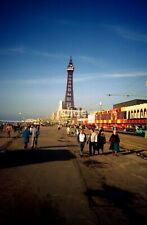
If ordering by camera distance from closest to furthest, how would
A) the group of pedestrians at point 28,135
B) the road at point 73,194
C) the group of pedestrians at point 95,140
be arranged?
the road at point 73,194, the group of pedestrians at point 95,140, the group of pedestrians at point 28,135

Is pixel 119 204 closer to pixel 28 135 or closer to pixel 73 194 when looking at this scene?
pixel 73 194

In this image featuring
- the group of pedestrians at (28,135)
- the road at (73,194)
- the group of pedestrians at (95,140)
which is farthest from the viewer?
the group of pedestrians at (28,135)

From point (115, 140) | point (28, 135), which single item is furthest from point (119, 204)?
point (28, 135)

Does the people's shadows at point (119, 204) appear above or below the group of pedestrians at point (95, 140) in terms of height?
below

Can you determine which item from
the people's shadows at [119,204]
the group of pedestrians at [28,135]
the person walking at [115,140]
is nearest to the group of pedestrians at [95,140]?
the person walking at [115,140]

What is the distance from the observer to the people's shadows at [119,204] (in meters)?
5.89

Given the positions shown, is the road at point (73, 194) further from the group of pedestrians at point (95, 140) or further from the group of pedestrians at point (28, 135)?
the group of pedestrians at point (28, 135)

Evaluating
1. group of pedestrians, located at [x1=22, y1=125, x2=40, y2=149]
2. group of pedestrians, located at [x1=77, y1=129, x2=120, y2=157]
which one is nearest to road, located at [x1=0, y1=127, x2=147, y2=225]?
group of pedestrians, located at [x1=77, y1=129, x2=120, y2=157]

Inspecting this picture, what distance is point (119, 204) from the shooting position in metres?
6.88

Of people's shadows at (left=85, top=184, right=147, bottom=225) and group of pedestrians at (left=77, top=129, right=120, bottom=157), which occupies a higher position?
group of pedestrians at (left=77, top=129, right=120, bottom=157)

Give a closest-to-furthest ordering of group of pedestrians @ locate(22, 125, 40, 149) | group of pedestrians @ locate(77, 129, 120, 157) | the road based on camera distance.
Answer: the road
group of pedestrians @ locate(77, 129, 120, 157)
group of pedestrians @ locate(22, 125, 40, 149)

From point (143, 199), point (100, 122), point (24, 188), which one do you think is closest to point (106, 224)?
point (143, 199)

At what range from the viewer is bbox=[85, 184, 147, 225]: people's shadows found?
19.3 ft

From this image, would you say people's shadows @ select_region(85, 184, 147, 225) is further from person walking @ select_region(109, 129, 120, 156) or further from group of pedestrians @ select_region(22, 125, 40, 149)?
group of pedestrians @ select_region(22, 125, 40, 149)
